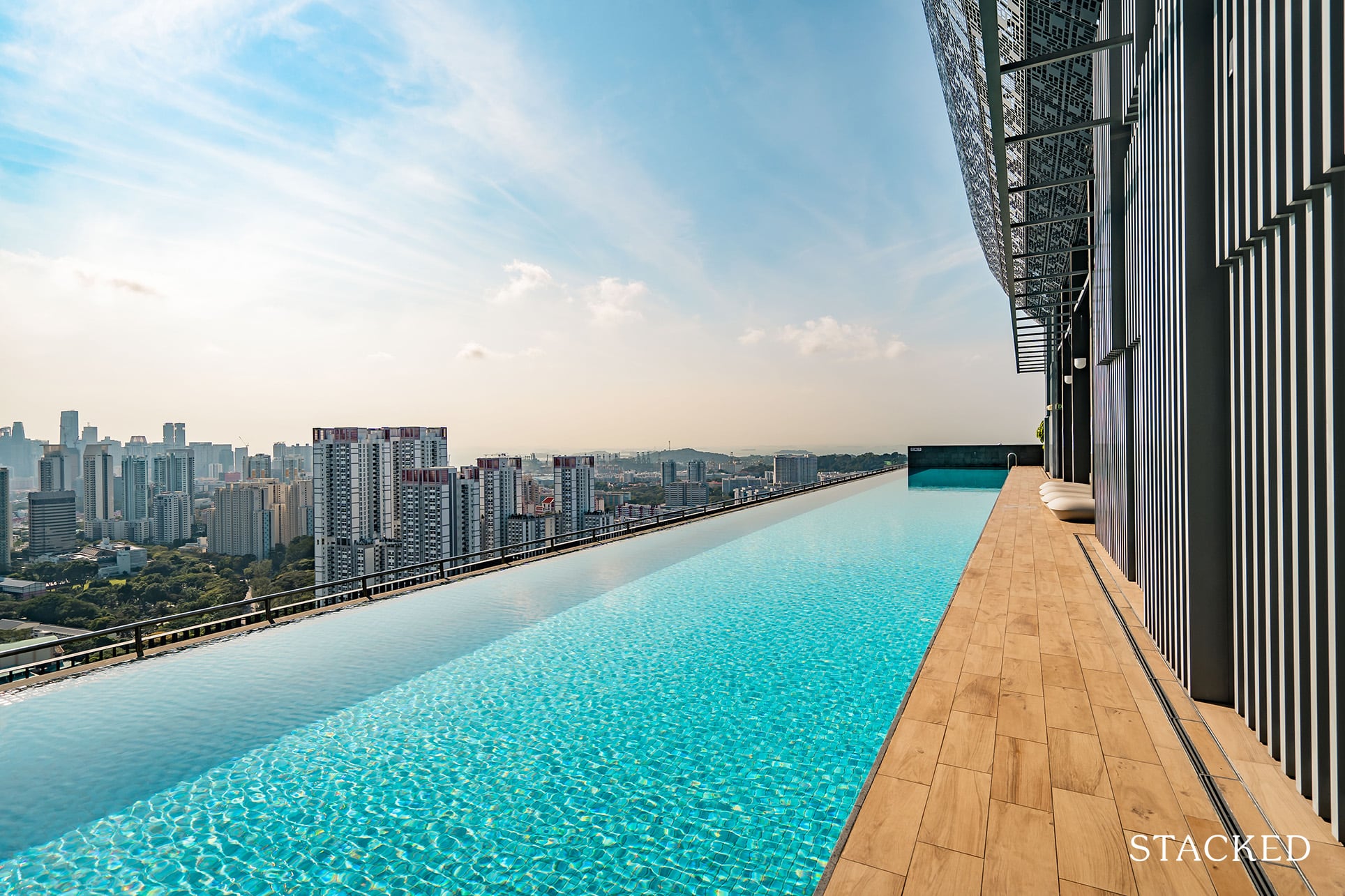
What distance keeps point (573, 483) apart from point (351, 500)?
251 inches

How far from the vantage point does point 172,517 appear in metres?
11.6

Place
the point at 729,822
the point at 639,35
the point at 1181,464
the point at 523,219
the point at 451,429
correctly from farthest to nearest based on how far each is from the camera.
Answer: the point at 451,429
the point at 523,219
the point at 639,35
the point at 1181,464
the point at 729,822

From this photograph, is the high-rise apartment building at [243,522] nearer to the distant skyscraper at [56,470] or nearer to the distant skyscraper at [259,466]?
the distant skyscraper at [259,466]

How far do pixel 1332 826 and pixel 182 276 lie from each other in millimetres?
15753

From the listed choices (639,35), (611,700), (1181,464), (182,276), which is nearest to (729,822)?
(611,700)

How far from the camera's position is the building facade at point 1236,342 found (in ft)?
5.74

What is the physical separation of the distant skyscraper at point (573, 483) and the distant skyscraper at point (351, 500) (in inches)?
187

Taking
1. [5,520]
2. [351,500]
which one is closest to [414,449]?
[351,500]

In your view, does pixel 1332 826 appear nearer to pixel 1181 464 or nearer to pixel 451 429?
pixel 1181 464

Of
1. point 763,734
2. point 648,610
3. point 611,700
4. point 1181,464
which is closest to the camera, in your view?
point 1181,464

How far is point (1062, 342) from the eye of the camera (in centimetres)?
1495

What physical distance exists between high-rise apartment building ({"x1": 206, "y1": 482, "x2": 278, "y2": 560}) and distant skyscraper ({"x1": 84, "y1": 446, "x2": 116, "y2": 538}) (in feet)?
5.27

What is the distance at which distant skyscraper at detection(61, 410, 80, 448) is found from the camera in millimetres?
15250

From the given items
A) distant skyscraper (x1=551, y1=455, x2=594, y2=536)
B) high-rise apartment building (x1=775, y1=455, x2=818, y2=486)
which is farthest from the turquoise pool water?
high-rise apartment building (x1=775, y1=455, x2=818, y2=486)
